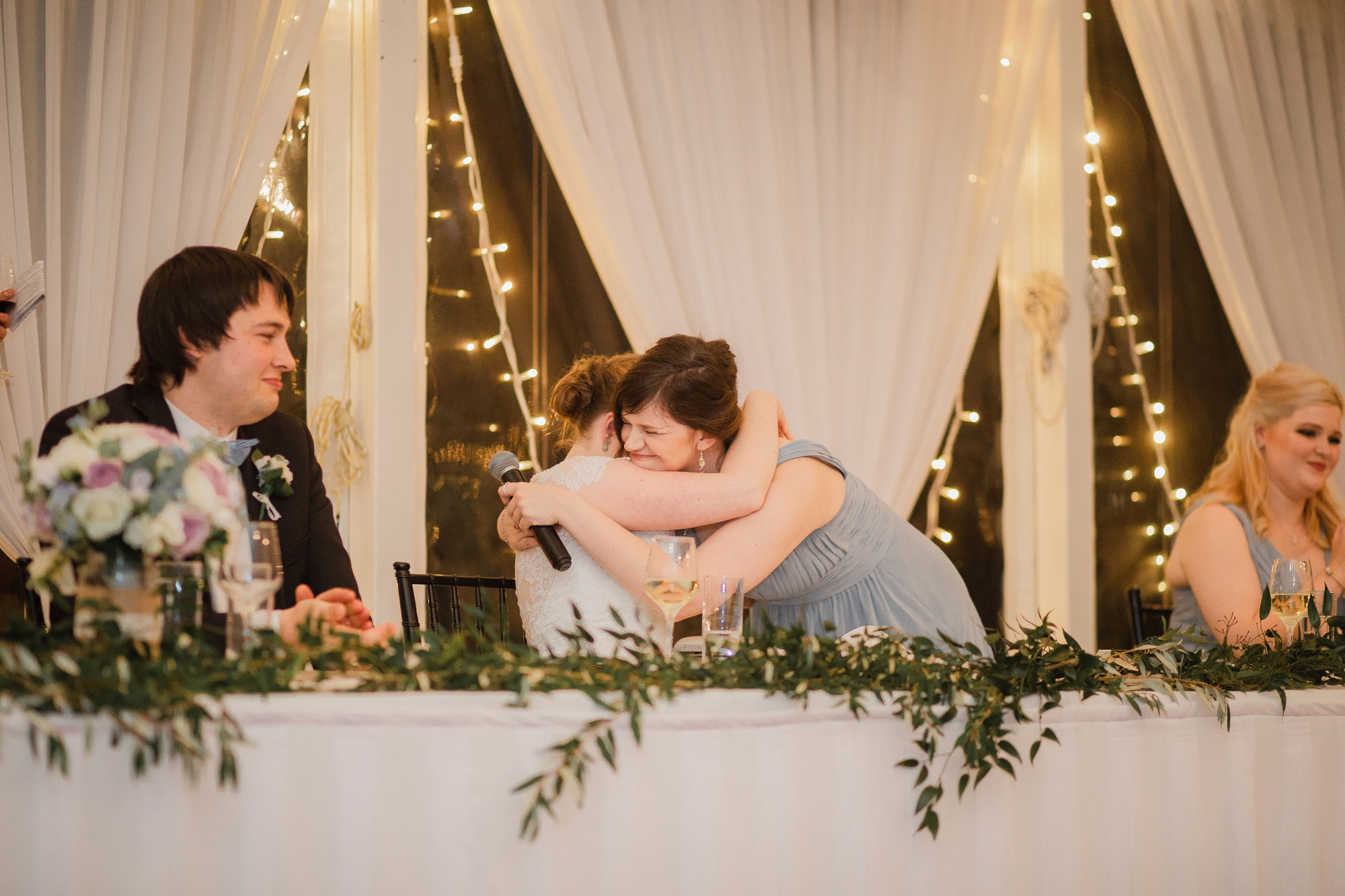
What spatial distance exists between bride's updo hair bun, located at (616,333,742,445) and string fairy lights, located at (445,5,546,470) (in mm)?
1339

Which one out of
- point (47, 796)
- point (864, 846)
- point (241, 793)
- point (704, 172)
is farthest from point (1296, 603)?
point (704, 172)

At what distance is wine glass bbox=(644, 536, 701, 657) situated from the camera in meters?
1.65

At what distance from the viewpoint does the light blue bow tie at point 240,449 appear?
218 centimetres

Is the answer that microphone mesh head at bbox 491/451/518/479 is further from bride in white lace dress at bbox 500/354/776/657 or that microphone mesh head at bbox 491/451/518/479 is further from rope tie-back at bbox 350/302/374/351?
rope tie-back at bbox 350/302/374/351

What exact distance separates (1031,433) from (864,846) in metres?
3.02

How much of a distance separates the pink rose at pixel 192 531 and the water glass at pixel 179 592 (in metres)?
0.01

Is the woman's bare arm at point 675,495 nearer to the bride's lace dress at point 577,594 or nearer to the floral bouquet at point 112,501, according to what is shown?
the bride's lace dress at point 577,594

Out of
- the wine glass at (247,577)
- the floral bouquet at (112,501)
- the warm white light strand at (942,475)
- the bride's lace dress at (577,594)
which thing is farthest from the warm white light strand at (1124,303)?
the floral bouquet at (112,501)

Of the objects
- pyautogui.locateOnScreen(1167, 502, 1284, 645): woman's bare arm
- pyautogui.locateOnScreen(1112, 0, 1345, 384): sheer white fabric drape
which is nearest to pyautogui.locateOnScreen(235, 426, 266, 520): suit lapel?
pyautogui.locateOnScreen(1167, 502, 1284, 645): woman's bare arm

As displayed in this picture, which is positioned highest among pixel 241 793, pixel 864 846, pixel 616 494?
pixel 616 494

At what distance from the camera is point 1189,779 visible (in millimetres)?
1655

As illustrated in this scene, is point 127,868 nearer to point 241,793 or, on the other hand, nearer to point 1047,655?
point 241,793

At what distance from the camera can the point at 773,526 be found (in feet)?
6.90

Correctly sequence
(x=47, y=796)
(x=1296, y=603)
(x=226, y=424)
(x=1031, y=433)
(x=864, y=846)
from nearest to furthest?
(x=47, y=796) → (x=864, y=846) → (x=1296, y=603) → (x=226, y=424) → (x=1031, y=433)
